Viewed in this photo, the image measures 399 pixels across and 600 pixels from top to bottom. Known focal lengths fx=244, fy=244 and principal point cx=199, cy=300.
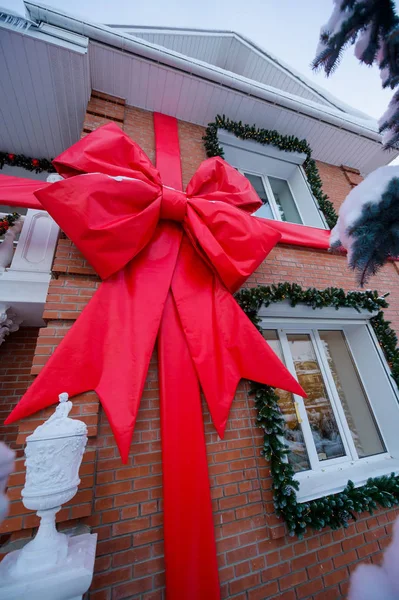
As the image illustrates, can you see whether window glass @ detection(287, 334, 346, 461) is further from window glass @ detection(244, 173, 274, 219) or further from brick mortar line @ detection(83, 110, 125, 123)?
brick mortar line @ detection(83, 110, 125, 123)

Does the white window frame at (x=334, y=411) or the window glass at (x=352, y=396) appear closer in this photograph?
the white window frame at (x=334, y=411)

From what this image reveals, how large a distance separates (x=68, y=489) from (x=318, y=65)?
2428 millimetres

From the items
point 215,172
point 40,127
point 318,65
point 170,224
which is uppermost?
point 40,127

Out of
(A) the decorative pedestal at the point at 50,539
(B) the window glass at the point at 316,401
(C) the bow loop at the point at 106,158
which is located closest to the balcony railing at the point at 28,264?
(C) the bow loop at the point at 106,158

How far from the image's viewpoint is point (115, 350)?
A: 1704 mm

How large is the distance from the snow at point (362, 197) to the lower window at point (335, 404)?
196cm

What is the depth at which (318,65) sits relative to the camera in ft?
4.00

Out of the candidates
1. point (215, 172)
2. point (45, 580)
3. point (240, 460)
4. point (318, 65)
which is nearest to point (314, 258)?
point (215, 172)

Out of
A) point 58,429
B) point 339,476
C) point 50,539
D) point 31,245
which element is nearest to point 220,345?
point 58,429

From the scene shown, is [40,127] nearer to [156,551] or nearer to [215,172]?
[215,172]

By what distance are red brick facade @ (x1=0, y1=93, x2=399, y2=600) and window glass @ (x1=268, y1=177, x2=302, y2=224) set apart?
326cm

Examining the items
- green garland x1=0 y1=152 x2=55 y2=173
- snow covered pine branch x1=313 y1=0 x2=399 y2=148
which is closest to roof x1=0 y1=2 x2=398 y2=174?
green garland x1=0 y1=152 x2=55 y2=173

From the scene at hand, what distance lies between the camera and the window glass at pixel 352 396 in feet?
9.10

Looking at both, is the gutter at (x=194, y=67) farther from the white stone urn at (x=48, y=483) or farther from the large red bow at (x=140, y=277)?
the white stone urn at (x=48, y=483)
